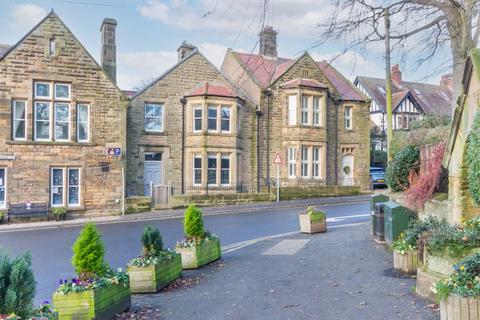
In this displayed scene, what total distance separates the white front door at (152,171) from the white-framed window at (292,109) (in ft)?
31.7

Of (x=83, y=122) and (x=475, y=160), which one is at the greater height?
(x=83, y=122)

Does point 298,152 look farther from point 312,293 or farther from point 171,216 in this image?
point 312,293

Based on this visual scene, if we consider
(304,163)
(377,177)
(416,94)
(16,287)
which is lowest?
(16,287)

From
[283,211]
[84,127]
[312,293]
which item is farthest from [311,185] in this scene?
[312,293]

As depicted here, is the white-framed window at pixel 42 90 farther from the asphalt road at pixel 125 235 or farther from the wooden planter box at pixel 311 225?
the wooden planter box at pixel 311 225

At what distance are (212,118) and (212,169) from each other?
3.32 m

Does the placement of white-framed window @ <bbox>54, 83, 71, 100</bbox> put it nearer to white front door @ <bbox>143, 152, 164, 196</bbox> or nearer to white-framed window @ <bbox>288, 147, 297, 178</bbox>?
white front door @ <bbox>143, 152, 164, 196</bbox>

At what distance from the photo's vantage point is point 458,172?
8.07 m

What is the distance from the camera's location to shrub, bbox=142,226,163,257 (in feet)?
26.5

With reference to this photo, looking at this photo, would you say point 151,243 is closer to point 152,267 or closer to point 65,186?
point 152,267

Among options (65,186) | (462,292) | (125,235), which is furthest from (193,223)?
(65,186)

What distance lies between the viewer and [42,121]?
23641mm

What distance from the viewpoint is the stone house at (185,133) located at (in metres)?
28.4

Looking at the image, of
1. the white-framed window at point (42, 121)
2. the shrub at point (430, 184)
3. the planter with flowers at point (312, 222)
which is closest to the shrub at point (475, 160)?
the shrub at point (430, 184)
